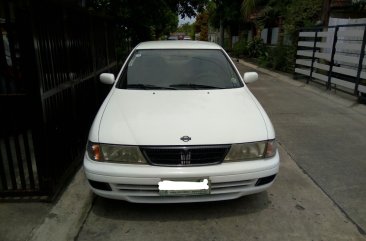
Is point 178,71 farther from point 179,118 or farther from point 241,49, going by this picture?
point 241,49

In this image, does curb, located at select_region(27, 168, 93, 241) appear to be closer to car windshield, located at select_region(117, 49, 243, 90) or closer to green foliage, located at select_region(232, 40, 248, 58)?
car windshield, located at select_region(117, 49, 243, 90)

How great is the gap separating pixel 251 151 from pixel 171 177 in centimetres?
73

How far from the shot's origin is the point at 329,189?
381 cm

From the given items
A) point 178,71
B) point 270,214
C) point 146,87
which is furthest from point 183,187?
point 178,71

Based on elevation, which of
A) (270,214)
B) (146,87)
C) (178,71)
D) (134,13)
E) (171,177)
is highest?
(134,13)

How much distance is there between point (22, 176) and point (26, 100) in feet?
2.67

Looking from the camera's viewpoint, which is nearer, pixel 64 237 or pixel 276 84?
pixel 64 237

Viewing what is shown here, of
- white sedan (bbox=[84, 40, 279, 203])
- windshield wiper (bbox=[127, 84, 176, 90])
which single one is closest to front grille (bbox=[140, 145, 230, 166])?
white sedan (bbox=[84, 40, 279, 203])

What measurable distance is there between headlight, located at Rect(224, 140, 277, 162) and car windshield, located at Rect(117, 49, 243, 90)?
121cm

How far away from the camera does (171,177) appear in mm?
2855

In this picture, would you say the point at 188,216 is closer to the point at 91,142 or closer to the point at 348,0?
the point at 91,142

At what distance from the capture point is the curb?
2947mm

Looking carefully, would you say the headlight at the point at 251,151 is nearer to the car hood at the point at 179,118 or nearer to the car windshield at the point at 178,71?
the car hood at the point at 179,118

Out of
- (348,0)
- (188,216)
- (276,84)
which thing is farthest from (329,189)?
(348,0)
